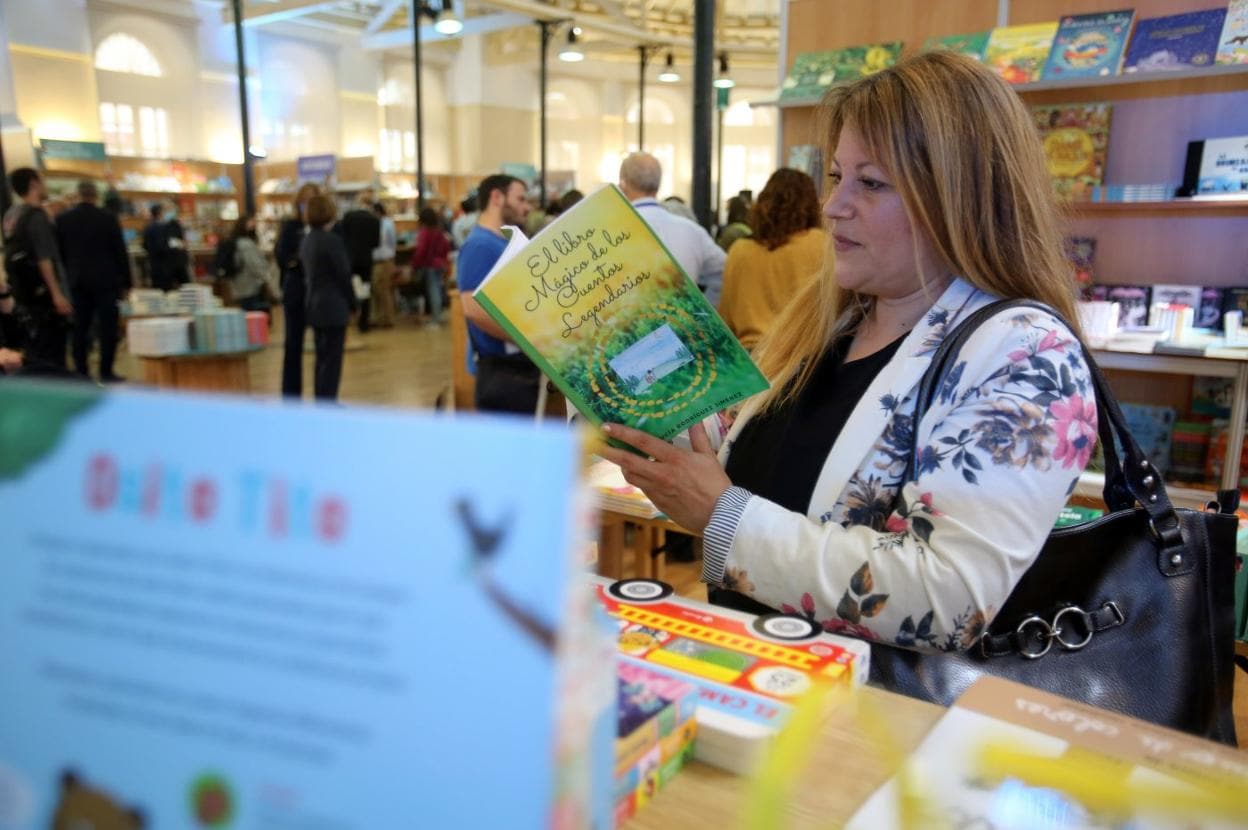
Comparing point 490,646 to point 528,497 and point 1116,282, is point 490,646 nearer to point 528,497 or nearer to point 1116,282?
point 528,497

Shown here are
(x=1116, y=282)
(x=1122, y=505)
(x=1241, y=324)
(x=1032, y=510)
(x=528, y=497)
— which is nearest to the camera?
(x=528, y=497)

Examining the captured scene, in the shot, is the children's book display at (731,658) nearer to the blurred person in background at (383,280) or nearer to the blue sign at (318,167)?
the blurred person in background at (383,280)

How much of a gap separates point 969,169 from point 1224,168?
3098mm

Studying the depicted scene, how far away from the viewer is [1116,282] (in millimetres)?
3984

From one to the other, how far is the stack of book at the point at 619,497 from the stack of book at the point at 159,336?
3994 mm

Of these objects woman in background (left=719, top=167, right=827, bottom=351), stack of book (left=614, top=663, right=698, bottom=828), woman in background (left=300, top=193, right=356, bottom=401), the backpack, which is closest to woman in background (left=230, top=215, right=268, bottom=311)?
the backpack

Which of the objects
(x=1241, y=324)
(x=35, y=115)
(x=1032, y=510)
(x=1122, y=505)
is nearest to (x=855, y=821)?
(x=1032, y=510)

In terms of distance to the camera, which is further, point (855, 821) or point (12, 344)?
point (12, 344)

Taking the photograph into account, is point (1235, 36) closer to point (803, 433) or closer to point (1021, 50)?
point (1021, 50)

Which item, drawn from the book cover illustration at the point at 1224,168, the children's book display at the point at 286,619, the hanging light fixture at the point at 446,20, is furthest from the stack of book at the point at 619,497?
the hanging light fixture at the point at 446,20

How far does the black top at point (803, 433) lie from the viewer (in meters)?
1.27

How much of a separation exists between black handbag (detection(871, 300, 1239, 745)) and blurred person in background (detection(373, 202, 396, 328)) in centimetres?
1043

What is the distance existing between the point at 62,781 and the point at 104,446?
0.15 metres

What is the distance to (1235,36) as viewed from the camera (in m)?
3.37
